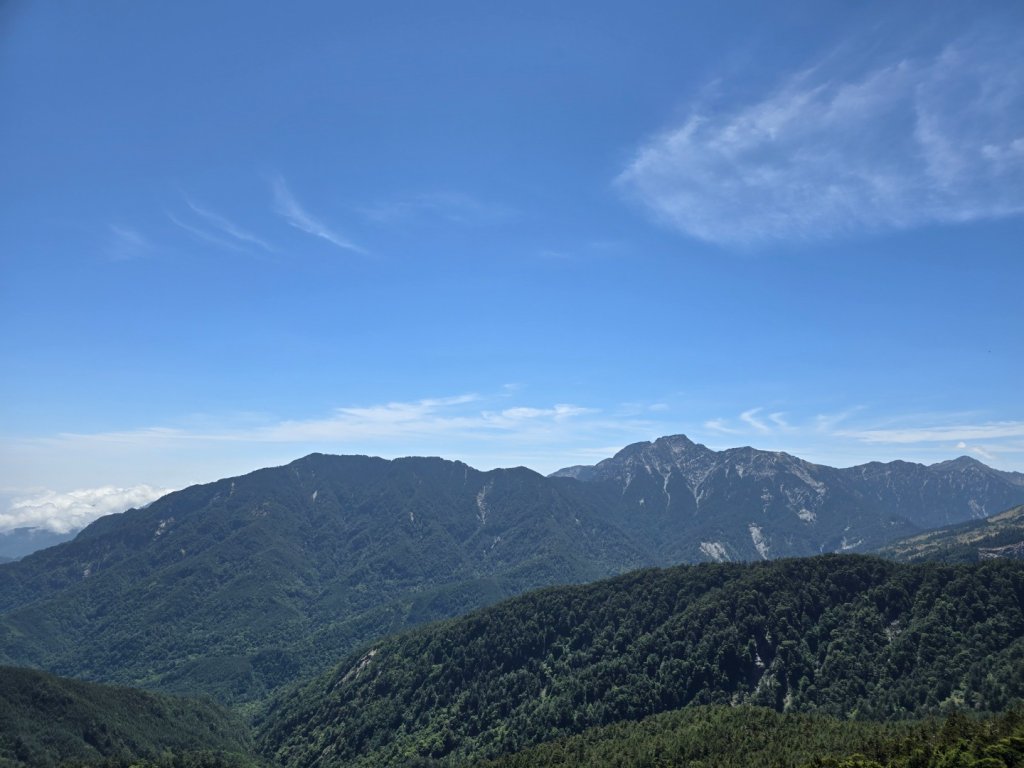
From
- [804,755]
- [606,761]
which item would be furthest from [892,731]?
[606,761]

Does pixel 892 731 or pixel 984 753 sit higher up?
pixel 984 753

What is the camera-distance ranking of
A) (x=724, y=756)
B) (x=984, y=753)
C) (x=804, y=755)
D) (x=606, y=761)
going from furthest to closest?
(x=606, y=761) → (x=724, y=756) → (x=804, y=755) → (x=984, y=753)

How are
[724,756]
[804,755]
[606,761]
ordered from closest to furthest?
[804,755] < [724,756] < [606,761]

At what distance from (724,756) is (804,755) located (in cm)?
Answer: 2300

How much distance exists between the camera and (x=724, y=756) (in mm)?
180875

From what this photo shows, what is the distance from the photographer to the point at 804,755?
548 ft

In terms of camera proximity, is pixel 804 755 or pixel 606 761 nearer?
pixel 804 755

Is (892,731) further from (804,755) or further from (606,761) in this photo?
(606,761)

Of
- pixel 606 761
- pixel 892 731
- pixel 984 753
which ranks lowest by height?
pixel 606 761

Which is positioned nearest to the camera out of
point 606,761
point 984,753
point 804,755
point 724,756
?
point 984,753

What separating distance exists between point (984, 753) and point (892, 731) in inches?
2237

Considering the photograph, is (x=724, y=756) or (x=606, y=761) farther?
(x=606, y=761)

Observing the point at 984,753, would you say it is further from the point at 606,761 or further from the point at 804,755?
the point at 606,761

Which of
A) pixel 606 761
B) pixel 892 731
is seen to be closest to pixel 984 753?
pixel 892 731
